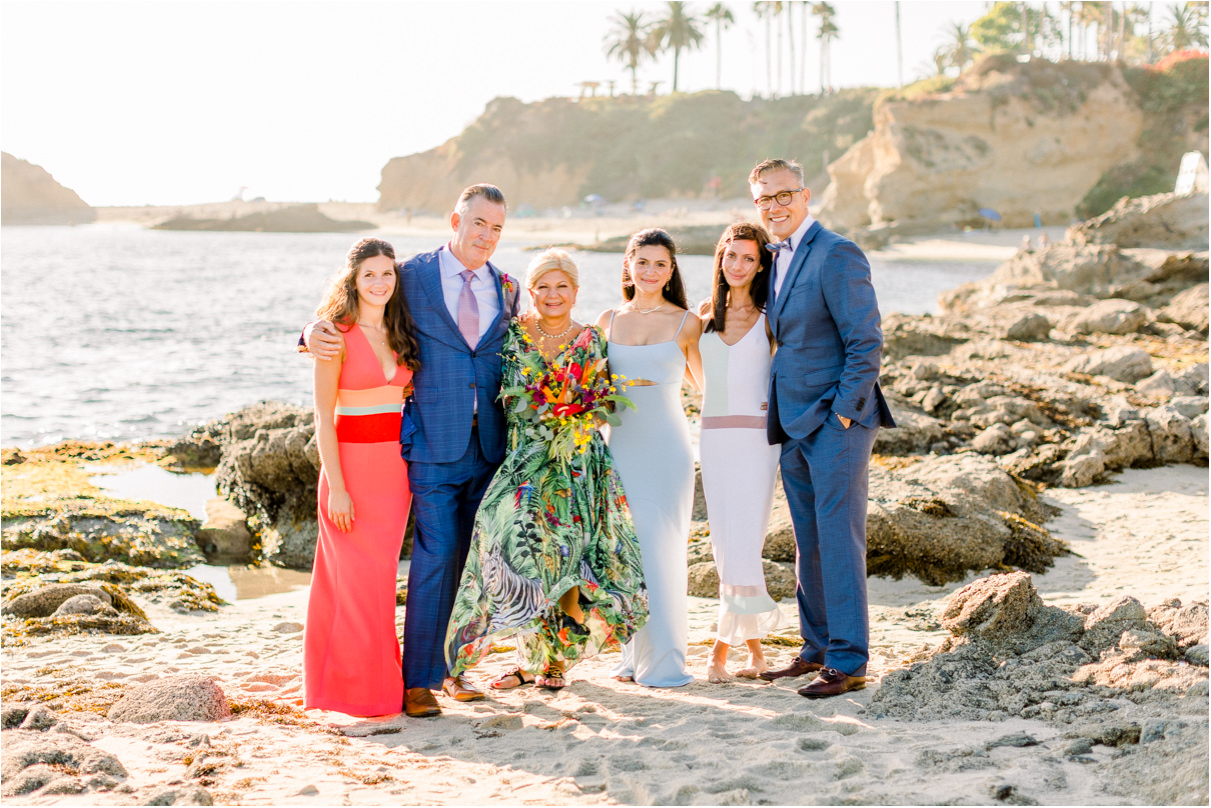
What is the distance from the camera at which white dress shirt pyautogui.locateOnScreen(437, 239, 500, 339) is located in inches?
179

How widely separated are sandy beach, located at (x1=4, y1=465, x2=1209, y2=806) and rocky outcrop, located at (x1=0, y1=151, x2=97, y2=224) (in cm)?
10144

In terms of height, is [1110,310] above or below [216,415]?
above

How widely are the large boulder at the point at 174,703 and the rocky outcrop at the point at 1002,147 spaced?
142 feet

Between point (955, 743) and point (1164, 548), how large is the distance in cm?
419

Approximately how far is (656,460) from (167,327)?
27.6m

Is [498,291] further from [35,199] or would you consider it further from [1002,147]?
[35,199]

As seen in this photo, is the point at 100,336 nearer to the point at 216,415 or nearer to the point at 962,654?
the point at 216,415

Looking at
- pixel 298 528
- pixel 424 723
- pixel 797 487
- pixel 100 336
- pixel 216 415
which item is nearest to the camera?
pixel 424 723

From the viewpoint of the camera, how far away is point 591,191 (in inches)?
2876

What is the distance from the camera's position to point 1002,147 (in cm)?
4406

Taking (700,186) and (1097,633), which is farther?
(700,186)

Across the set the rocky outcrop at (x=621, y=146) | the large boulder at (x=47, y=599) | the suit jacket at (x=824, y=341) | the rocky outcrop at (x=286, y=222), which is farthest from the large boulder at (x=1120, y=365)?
the rocky outcrop at (x=286, y=222)

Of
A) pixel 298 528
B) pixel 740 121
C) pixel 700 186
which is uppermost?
pixel 740 121

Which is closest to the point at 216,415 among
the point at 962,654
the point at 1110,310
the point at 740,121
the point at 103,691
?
the point at 103,691
